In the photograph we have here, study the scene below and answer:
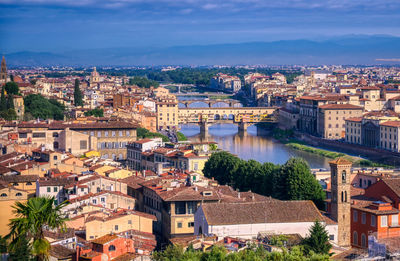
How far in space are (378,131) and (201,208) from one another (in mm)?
22621

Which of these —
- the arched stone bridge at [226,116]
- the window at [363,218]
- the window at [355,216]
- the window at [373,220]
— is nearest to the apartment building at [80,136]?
the window at [355,216]

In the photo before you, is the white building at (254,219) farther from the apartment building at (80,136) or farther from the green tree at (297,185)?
the apartment building at (80,136)

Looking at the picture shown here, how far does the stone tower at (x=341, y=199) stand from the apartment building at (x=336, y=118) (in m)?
26.4

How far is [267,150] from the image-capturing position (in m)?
34.5

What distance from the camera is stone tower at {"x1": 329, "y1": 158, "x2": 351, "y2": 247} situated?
13242 millimetres

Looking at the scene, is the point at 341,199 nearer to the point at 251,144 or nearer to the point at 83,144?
the point at 83,144

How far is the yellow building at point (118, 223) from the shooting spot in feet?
40.9

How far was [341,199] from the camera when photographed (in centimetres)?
1346

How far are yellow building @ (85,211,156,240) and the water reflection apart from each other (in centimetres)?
1539

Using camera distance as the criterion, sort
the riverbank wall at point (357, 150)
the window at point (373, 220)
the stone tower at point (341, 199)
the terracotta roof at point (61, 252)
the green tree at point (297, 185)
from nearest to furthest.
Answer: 1. the terracotta roof at point (61, 252)
2. the window at point (373, 220)
3. the stone tower at point (341, 199)
4. the green tree at point (297, 185)
5. the riverbank wall at point (357, 150)

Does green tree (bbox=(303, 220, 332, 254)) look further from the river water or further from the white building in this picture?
the river water

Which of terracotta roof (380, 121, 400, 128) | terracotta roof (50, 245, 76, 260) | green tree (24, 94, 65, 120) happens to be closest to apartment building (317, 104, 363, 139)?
terracotta roof (380, 121, 400, 128)

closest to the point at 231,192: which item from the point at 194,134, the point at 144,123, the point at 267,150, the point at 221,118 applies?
the point at 267,150

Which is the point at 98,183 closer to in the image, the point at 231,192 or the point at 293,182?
the point at 231,192
